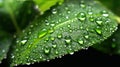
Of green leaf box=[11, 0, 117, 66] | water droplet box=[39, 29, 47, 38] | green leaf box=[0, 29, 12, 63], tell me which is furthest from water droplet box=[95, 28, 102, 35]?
green leaf box=[0, 29, 12, 63]

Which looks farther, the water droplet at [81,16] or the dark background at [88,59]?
the dark background at [88,59]

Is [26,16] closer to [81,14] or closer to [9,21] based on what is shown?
[9,21]

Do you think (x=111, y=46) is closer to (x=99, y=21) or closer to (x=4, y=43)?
(x=99, y=21)

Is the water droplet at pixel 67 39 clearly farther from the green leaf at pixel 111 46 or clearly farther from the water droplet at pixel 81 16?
the green leaf at pixel 111 46

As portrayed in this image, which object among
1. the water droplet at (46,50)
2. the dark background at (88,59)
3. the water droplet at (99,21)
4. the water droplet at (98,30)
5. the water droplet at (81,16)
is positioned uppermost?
the water droplet at (81,16)

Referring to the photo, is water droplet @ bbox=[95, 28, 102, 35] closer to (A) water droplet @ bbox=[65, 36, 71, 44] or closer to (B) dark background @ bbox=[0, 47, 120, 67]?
(A) water droplet @ bbox=[65, 36, 71, 44]

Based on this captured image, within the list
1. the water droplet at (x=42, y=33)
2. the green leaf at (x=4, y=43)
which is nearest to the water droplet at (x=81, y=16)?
the water droplet at (x=42, y=33)
